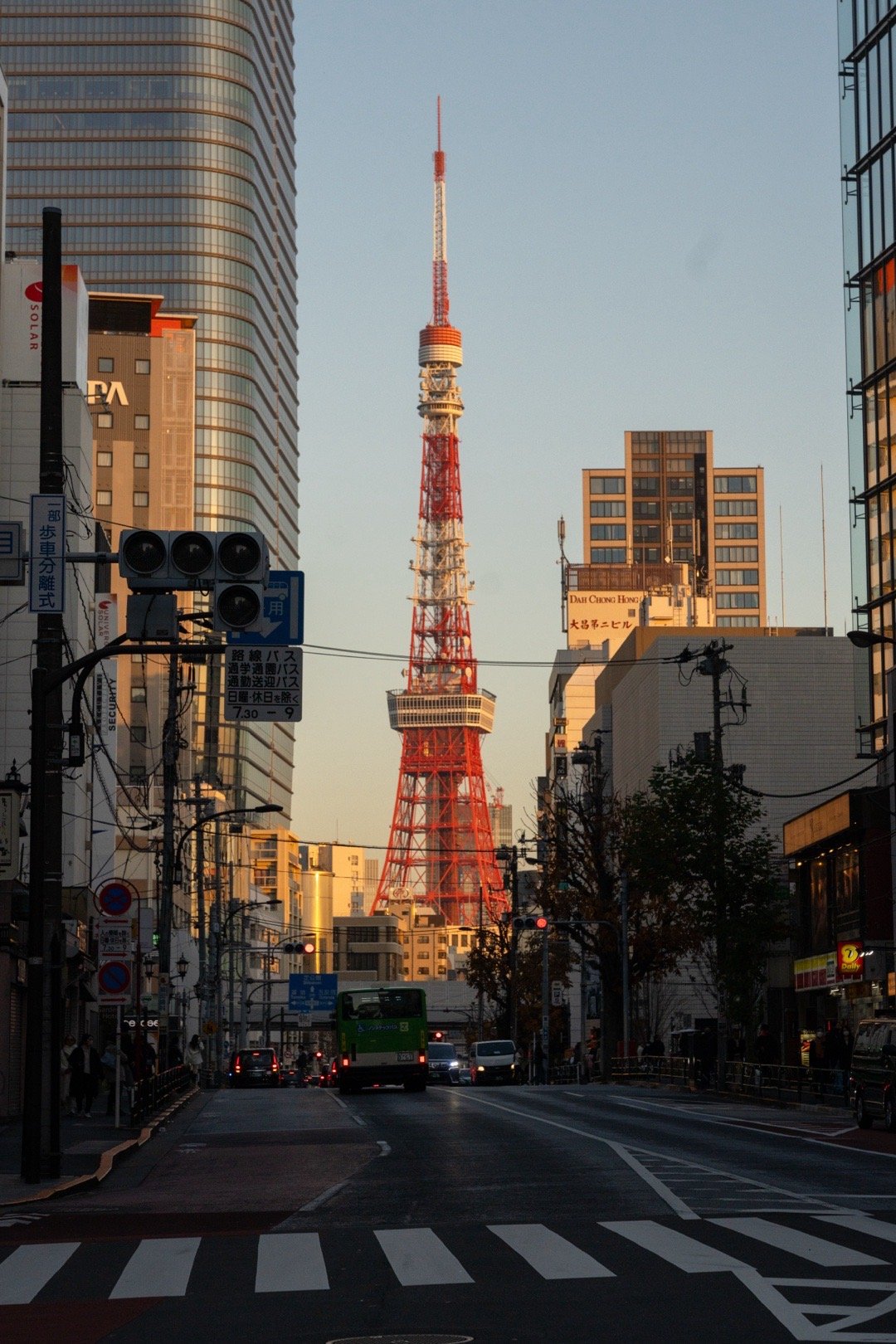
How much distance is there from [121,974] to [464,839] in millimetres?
160276

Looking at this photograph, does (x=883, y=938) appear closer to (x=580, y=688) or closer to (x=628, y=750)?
(x=628, y=750)

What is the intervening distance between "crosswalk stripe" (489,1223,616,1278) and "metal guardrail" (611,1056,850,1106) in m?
23.3

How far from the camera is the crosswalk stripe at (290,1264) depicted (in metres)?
12.0

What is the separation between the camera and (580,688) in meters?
132

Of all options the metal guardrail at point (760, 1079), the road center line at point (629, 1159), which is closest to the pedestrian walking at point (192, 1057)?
the metal guardrail at point (760, 1079)

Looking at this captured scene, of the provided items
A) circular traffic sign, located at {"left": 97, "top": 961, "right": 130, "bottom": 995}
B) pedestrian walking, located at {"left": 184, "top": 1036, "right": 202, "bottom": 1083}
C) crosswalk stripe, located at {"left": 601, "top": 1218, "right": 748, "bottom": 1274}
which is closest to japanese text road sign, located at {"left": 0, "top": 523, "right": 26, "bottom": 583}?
circular traffic sign, located at {"left": 97, "top": 961, "right": 130, "bottom": 995}

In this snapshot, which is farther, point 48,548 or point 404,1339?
point 48,548

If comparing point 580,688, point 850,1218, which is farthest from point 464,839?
point 850,1218

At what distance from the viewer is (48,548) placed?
20734 mm

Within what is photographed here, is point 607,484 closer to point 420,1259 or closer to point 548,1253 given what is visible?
point 548,1253

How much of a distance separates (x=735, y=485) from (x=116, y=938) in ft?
491

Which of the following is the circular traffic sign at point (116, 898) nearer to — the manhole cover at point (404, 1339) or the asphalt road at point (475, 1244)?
the asphalt road at point (475, 1244)

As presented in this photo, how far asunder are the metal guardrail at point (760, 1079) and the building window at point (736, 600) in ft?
384

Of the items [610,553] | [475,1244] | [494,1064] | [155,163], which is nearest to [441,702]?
[610,553]
